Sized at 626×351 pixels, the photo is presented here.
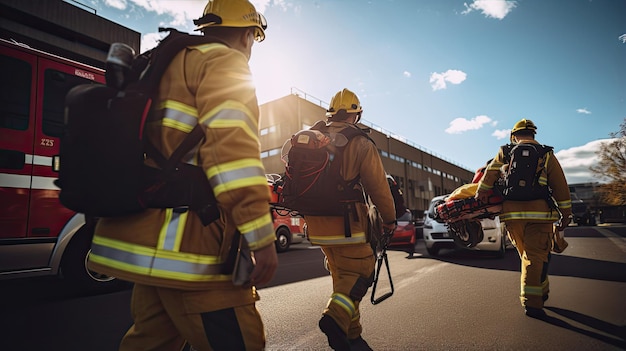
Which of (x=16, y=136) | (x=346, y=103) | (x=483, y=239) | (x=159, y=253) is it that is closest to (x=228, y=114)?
(x=159, y=253)

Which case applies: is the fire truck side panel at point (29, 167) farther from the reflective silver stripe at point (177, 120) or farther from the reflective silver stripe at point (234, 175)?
the reflective silver stripe at point (234, 175)

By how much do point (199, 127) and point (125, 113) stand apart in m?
0.25

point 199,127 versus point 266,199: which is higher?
point 199,127

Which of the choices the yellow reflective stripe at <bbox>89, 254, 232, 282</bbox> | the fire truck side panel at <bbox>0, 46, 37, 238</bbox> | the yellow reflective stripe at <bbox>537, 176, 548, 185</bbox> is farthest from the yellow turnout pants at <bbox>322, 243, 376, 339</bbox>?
the fire truck side panel at <bbox>0, 46, 37, 238</bbox>

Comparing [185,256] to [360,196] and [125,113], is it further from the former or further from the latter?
[360,196]

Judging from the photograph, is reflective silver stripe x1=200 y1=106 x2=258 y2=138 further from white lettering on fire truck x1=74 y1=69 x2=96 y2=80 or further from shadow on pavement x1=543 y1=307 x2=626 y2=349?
white lettering on fire truck x1=74 y1=69 x2=96 y2=80

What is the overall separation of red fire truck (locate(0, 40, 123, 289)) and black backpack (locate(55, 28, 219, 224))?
3.53 meters

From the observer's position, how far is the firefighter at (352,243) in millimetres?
2494

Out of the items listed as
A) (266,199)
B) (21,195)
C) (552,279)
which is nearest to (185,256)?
(266,199)

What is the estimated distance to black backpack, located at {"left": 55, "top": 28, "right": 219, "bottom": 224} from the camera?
121 centimetres

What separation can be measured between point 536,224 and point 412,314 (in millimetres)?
1586

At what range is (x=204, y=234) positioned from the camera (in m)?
1.28

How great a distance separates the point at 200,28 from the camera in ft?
5.15

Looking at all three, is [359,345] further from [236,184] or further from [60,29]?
[60,29]
